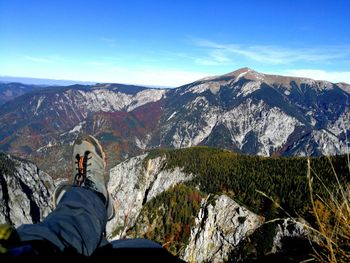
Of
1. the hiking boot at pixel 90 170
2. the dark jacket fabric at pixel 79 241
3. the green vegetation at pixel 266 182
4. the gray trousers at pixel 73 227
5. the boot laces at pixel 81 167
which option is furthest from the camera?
the green vegetation at pixel 266 182

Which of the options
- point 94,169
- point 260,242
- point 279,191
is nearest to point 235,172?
point 279,191

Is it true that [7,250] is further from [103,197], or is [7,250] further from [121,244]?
[103,197]

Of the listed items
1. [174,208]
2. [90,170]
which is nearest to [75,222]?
[90,170]

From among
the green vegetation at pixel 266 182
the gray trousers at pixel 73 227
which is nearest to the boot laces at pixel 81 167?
the gray trousers at pixel 73 227

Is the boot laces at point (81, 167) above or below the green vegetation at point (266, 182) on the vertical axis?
above

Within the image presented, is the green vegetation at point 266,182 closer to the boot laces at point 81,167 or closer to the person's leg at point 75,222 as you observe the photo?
the boot laces at point 81,167

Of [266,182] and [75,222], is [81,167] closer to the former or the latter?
[75,222]

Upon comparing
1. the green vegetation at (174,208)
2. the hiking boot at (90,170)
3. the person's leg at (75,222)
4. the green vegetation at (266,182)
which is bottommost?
the green vegetation at (174,208)

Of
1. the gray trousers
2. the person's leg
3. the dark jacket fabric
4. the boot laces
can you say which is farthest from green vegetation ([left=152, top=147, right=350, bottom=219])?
the dark jacket fabric
